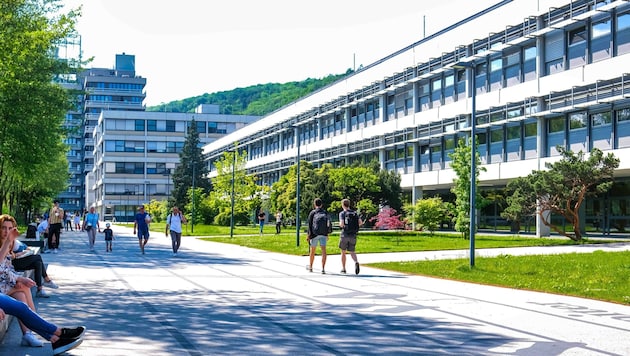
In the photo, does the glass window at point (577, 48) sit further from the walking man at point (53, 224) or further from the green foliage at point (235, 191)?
the green foliage at point (235, 191)

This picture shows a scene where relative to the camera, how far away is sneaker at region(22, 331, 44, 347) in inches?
332

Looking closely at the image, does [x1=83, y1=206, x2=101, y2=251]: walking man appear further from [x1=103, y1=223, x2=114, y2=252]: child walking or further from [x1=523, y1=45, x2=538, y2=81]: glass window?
[x1=523, y1=45, x2=538, y2=81]: glass window

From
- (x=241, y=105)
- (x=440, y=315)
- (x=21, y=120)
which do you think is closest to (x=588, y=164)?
(x=440, y=315)

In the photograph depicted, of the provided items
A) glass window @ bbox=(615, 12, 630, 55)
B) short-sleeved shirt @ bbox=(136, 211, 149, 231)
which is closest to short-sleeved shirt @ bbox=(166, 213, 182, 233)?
short-sleeved shirt @ bbox=(136, 211, 149, 231)

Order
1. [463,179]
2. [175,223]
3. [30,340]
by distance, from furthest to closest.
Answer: [463,179]
[175,223]
[30,340]

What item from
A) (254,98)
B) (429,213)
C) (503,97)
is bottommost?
(429,213)

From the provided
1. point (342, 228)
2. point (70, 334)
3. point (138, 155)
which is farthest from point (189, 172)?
point (70, 334)

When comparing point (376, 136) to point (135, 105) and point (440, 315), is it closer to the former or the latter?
point (440, 315)

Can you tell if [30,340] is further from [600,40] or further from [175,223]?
[600,40]

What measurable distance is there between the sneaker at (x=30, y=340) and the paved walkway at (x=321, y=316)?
0.74ft

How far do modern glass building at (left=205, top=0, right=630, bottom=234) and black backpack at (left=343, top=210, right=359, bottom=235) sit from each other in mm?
5028

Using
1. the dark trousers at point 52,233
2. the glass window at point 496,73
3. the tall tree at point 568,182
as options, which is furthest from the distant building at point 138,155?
the tall tree at point 568,182

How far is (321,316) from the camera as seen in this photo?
1093 cm

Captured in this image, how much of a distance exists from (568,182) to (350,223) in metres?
15.9
